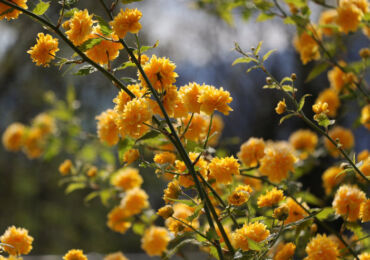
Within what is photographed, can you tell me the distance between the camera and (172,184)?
0.61 m

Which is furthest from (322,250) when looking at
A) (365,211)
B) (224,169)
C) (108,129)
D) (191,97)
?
(108,129)

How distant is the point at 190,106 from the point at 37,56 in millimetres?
239

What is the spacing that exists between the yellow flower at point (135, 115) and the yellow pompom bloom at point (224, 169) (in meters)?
0.13

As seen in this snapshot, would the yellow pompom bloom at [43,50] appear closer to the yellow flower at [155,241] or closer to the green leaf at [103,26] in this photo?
the green leaf at [103,26]

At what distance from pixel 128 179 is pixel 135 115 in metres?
0.61

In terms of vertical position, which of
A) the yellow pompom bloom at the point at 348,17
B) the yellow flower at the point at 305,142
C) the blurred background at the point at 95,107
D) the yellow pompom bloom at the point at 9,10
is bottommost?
the yellow pompom bloom at the point at 9,10

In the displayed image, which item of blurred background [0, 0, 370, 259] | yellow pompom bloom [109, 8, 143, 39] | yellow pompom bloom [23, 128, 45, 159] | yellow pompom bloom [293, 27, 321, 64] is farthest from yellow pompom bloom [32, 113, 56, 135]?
blurred background [0, 0, 370, 259]

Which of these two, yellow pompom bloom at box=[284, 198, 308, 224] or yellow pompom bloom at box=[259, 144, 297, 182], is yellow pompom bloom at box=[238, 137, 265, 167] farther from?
yellow pompom bloom at box=[284, 198, 308, 224]

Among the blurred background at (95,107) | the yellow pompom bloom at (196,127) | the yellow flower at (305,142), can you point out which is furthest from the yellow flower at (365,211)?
the blurred background at (95,107)

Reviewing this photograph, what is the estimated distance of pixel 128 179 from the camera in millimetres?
1147

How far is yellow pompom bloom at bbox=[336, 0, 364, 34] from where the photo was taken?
1008 millimetres

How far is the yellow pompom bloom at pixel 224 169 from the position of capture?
0.63 meters

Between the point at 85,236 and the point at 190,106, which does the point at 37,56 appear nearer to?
the point at 190,106

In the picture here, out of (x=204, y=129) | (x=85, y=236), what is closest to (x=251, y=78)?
(x=85, y=236)
